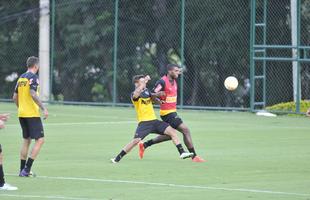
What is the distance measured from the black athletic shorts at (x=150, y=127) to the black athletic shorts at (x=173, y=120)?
655 mm

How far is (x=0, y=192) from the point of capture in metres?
14.2

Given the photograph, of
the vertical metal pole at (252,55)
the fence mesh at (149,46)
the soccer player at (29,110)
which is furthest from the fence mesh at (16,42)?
the soccer player at (29,110)

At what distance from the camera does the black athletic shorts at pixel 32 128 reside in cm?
1645

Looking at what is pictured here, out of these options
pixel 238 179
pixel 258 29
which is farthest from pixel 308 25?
pixel 238 179

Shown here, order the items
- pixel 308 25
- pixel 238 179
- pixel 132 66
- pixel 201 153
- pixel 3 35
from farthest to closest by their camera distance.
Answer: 1. pixel 3 35
2. pixel 132 66
3. pixel 308 25
4. pixel 201 153
5. pixel 238 179

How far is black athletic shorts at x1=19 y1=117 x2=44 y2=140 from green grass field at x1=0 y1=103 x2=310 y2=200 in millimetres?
654

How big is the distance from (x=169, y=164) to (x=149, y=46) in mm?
19743

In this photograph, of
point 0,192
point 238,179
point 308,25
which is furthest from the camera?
point 308,25

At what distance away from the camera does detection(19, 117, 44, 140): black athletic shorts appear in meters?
16.5

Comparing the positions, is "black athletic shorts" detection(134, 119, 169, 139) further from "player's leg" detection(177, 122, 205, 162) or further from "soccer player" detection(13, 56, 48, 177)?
"soccer player" detection(13, 56, 48, 177)

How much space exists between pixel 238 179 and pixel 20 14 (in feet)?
86.4

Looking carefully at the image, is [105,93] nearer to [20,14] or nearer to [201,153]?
[20,14]

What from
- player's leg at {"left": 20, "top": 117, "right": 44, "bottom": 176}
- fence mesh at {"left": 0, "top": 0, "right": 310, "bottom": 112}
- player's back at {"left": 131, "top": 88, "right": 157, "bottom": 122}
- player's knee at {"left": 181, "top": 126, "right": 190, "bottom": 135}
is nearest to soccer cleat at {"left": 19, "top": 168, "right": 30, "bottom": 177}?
player's leg at {"left": 20, "top": 117, "right": 44, "bottom": 176}

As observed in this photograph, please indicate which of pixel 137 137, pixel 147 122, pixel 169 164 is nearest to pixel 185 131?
pixel 147 122
